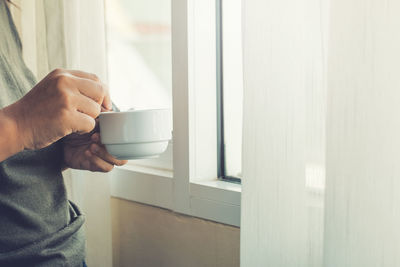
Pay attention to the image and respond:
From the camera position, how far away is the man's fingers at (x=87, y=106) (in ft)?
2.18

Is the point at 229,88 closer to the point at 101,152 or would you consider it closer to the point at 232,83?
the point at 232,83

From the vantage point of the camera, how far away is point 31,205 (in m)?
0.80

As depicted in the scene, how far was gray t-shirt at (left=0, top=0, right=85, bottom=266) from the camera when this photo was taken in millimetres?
758

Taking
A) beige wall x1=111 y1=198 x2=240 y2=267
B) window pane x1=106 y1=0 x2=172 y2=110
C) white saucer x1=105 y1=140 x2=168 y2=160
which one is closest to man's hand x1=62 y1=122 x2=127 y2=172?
white saucer x1=105 y1=140 x2=168 y2=160

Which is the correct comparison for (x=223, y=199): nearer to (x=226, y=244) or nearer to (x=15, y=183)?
A: (x=226, y=244)

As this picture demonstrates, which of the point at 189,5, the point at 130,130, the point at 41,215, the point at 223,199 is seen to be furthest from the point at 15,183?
the point at 189,5

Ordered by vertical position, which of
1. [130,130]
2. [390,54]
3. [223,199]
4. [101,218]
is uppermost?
[390,54]

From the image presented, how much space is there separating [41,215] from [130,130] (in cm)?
28

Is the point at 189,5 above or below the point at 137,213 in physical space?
above

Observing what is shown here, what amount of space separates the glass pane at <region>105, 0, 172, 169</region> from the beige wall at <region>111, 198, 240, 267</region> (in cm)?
15

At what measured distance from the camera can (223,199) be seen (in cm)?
97

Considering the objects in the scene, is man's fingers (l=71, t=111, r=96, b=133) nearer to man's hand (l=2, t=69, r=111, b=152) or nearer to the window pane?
man's hand (l=2, t=69, r=111, b=152)

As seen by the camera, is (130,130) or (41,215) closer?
(130,130)

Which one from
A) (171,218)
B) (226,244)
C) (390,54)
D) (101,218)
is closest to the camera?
(390,54)
